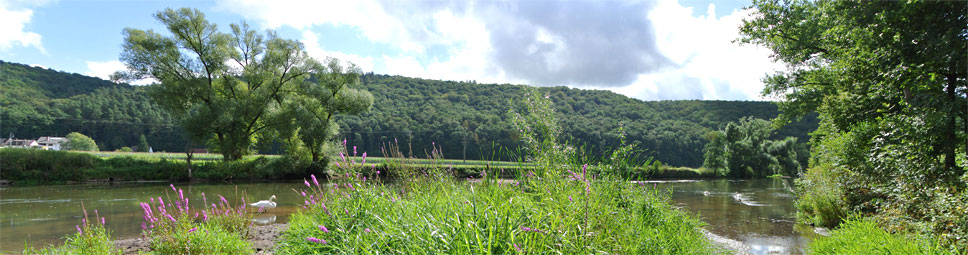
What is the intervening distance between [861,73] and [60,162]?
33.7m

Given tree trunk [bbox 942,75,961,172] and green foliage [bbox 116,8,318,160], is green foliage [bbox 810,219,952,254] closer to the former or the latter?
tree trunk [bbox 942,75,961,172]

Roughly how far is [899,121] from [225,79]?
33.1 metres

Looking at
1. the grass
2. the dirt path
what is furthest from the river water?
the grass

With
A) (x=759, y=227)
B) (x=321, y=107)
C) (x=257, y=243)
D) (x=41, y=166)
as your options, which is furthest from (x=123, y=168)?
(x=759, y=227)

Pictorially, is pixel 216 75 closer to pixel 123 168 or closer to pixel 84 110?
pixel 123 168

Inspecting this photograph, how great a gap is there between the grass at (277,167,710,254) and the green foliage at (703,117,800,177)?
50537 mm

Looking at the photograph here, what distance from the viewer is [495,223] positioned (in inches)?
125

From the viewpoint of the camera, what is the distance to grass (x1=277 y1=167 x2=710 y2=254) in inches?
119

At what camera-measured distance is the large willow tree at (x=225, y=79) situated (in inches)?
1090

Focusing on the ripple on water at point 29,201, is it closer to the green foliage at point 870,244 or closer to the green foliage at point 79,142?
the green foliage at point 870,244

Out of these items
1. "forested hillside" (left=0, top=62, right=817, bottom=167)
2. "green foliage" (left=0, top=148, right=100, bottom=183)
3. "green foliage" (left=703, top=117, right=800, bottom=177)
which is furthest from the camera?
"green foliage" (left=703, top=117, right=800, bottom=177)

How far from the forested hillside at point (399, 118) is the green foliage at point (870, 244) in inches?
1370

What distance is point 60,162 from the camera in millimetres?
24438

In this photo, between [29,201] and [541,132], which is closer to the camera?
[541,132]
